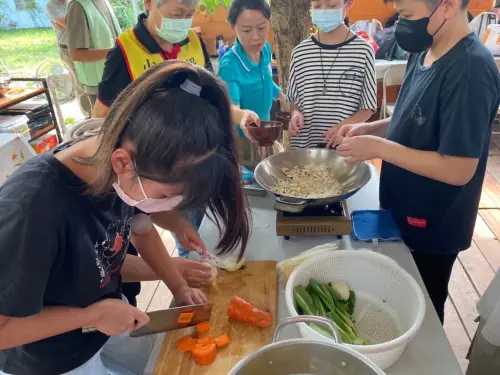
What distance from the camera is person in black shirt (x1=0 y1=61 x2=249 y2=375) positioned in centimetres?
83

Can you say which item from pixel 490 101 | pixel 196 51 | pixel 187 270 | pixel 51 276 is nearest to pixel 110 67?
pixel 196 51

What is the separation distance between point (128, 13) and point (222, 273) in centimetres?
432

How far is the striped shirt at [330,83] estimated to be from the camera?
190 centimetres

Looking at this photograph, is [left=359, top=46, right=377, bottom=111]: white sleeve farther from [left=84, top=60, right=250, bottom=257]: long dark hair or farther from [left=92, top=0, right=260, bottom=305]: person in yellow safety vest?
[left=84, top=60, right=250, bottom=257]: long dark hair

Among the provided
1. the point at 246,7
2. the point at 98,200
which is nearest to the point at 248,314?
the point at 98,200

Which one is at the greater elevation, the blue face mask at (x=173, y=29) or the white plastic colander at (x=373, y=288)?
the blue face mask at (x=173, y=29)

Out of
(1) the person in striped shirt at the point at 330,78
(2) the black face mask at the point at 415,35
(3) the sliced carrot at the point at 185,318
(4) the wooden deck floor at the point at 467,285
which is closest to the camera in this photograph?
(3) the sliced carrot at the point at 185,318

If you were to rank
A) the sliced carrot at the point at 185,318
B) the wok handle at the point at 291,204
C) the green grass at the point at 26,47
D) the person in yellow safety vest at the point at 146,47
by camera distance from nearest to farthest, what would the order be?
the sliced carrot at the point at 185,318 → the wok handle at the point at 291,204 → the person in yellow safety vest at the point at 146,47 → the green grass at the point at 26,47

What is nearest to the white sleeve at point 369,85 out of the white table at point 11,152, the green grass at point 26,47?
the white table at point 11,152

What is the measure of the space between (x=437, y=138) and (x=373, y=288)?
51 cm

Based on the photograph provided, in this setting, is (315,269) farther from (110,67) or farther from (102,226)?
(110,67)

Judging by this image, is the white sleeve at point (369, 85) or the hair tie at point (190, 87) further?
the white sleeve at point (369, 85)

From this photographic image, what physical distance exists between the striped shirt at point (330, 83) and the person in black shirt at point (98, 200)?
1.06 metres

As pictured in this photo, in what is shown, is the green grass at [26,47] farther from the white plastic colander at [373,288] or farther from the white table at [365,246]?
the white plastic colander at [373,288]
